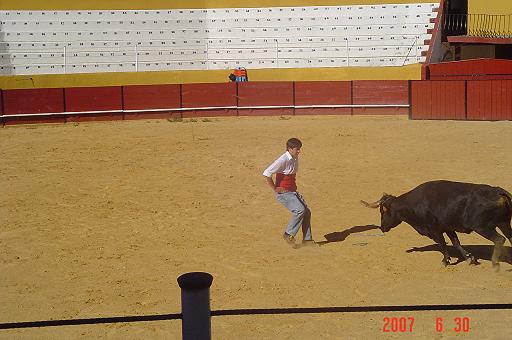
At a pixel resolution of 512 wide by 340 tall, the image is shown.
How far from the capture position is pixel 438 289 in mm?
6672

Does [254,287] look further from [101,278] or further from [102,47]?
[102,47]

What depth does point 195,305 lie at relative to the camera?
3014 millimetres

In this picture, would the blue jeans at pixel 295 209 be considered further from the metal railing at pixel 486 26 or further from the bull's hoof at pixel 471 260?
the metal railing at pixel 486 26

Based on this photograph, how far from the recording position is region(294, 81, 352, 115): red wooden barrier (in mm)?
22891

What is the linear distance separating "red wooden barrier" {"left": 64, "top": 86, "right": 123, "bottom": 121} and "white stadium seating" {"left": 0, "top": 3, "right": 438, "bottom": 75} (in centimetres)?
398

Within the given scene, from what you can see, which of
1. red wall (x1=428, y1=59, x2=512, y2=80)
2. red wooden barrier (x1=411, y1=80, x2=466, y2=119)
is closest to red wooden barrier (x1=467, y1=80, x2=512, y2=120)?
red wooden barrier (x1=411, y1=80, x2=466, y2=119)

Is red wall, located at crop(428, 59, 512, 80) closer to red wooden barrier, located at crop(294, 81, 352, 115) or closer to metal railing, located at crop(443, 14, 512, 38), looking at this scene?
red wooden barrier, located at crop(294, 81, 352, 115)

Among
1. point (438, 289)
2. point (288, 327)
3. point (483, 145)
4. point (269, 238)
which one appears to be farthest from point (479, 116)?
point (288, 327)

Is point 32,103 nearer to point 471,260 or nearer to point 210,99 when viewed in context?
point 210,99

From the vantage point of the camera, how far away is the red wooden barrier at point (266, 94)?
23.1 meters

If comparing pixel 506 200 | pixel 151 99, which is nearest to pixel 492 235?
pixel 506 200

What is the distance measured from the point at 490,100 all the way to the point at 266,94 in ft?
23.5

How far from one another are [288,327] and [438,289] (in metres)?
1.76
